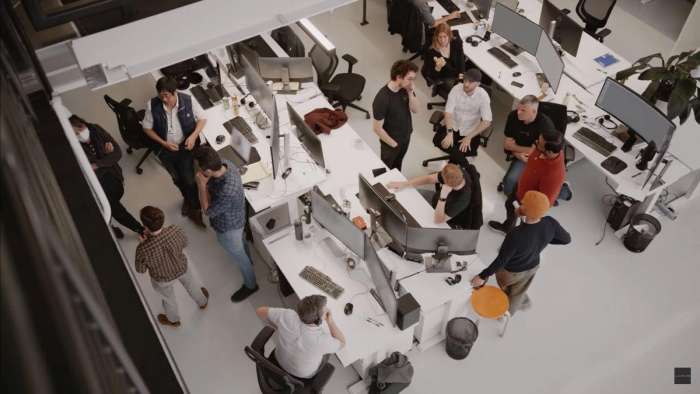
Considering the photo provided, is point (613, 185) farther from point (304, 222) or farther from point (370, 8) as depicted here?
point (370, 8)

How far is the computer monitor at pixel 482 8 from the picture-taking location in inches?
249

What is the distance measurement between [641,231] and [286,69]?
137 inches

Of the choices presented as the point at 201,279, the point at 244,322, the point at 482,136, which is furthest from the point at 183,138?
the point at 482,136

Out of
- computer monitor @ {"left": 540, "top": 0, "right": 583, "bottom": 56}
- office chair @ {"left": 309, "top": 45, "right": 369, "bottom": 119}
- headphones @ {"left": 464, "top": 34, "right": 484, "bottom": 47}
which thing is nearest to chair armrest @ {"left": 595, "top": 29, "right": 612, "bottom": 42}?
computer monitor @ {"left": 540, "top": 0, "right": 583, "bottom": 56}

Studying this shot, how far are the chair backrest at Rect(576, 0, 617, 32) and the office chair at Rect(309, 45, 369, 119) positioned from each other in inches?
102

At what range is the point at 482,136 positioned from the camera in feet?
19.0

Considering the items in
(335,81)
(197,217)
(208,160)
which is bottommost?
(197,217)

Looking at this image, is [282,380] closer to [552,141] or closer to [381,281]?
[381,281]

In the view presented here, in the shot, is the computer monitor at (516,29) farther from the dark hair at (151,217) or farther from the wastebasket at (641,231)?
the dark hair at (151,217)

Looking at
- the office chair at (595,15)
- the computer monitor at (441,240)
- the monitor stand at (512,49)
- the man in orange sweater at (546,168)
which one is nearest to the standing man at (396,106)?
the man in orange sweater at (546,168)

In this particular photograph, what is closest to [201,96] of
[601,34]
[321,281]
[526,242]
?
[321,281]

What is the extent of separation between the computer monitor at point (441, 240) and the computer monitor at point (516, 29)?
2634mm

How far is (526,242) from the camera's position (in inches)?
156

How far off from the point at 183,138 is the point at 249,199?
918 mm
